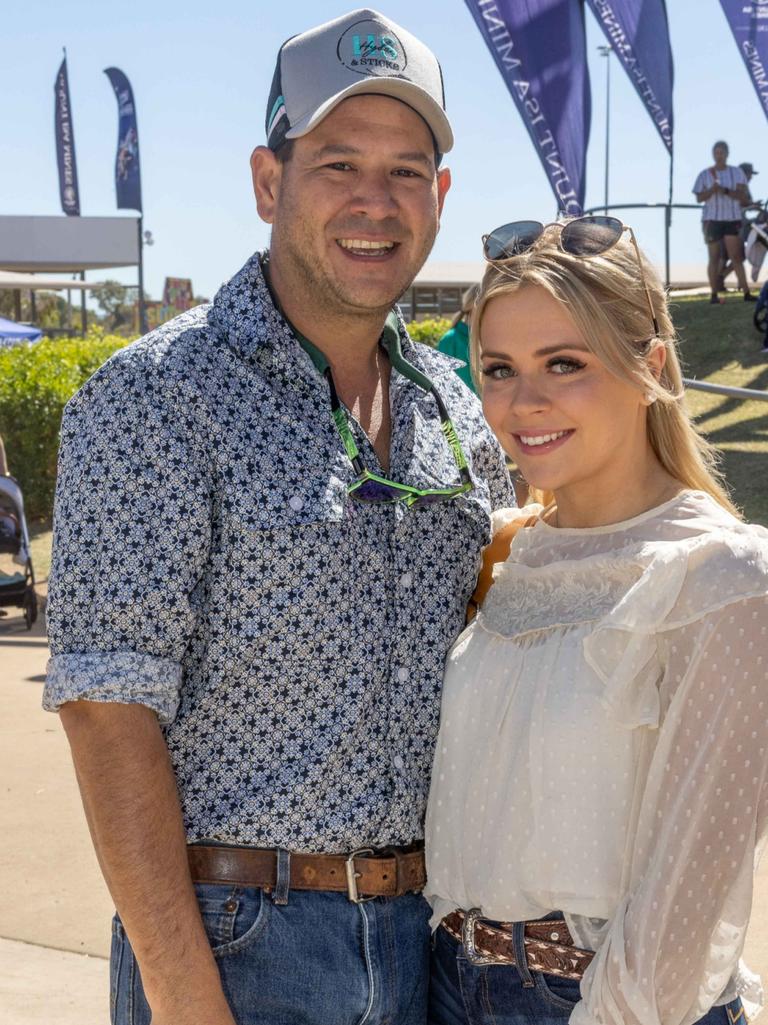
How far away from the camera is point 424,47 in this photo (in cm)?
246

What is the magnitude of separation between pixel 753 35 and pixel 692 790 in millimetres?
14586

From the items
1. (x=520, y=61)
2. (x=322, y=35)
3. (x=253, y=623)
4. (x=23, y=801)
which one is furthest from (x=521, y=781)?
(x=520, y=61)

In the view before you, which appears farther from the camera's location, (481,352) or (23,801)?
(23,801)

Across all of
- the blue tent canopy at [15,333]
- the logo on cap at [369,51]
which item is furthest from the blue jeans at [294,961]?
the blue tent canopy at [15,333]

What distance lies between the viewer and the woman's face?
88.5 inches

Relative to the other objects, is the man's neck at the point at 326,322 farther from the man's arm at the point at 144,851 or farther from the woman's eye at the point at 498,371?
the man's arm at the point at 144,851

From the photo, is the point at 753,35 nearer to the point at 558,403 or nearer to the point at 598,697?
the point at 558,403

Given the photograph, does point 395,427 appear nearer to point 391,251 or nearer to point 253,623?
point 391,251

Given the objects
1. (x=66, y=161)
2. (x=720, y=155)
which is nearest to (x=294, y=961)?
(x=720, y=155)

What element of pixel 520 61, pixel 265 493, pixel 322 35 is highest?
pixel 520 61

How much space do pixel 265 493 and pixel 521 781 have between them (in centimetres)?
61

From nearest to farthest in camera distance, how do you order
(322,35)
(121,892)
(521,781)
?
(121,892)
(521,781)
(322,35)

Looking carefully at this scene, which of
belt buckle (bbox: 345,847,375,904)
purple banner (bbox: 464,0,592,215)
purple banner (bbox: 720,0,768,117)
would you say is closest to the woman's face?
belt buckle (bbox: 345,847,375,904)

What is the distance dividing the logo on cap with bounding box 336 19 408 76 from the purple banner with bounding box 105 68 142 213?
44229mm
